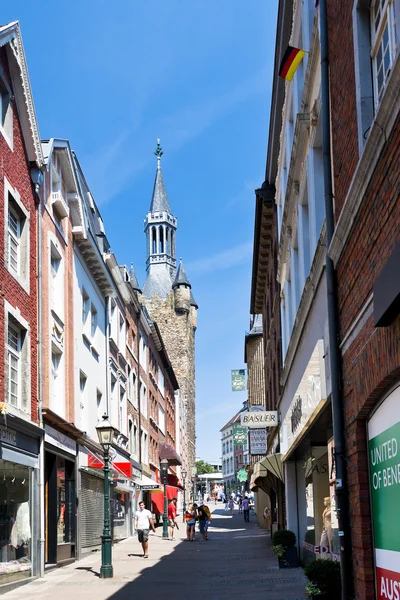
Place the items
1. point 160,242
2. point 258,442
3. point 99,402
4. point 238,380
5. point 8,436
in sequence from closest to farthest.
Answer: point 8,436
point 99,402
point 258,442
point 238,380
point 160,242

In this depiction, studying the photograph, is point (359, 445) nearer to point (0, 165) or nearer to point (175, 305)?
point (0, 165)

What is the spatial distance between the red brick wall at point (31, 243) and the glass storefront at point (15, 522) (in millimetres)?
1553

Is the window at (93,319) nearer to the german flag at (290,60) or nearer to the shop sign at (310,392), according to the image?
the shop sign at (310,392)

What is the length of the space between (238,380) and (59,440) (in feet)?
172

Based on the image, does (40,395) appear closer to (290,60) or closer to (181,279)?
(290,60)

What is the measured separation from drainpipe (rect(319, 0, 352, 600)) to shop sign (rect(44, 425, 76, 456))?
1183 cm

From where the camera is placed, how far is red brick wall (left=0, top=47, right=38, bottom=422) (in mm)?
17281

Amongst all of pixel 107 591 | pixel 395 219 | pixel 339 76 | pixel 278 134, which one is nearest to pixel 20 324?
pixel 107 591

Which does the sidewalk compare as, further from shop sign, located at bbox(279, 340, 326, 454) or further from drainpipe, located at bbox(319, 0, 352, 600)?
drainpipe, located at bbox(319, 0, 352, 600)

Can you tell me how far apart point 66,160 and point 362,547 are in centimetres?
1818

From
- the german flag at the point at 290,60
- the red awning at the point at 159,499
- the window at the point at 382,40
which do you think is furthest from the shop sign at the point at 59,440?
the red awning at the point at 159,499

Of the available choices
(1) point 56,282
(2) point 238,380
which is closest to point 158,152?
(2) point 238,380

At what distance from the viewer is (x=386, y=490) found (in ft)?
24.0

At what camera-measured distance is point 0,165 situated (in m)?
17.3
